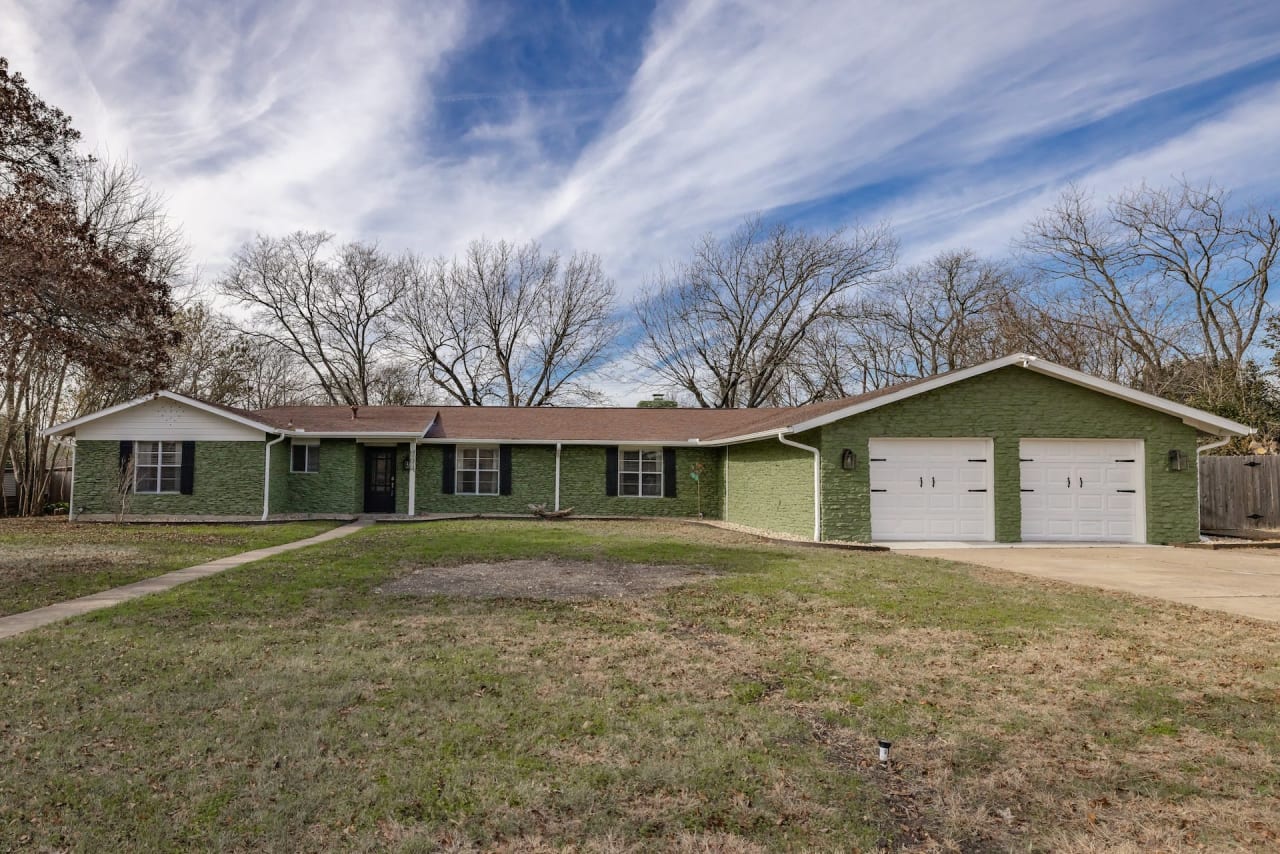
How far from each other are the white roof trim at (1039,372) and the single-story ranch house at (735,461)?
0.04 meters

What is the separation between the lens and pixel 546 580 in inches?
345

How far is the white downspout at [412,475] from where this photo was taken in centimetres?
1895

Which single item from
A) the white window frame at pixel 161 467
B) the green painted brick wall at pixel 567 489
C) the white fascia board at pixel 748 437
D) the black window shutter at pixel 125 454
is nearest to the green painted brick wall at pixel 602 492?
the green painted brick wall at pixel 567 489

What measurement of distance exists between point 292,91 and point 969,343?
25883 millimetres

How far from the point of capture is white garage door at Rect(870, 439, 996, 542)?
13.5 metres

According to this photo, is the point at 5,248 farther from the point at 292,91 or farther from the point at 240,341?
the point at 240,341

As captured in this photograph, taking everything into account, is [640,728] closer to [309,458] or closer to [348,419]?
[309,458]

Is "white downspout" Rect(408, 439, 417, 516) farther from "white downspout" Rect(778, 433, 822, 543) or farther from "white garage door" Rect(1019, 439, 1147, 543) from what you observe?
"white garage door" Rect(1019, 439, 1147, 543)

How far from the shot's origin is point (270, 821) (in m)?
2.85

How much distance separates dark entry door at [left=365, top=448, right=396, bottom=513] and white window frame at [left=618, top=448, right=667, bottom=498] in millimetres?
6175

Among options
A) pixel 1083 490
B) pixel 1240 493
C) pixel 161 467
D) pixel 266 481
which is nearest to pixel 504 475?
pixel 266 481

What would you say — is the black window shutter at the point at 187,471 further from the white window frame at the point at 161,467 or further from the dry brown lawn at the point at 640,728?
the dry brown lawn at the point at 640,728

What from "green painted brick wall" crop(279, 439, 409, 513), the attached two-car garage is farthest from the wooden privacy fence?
"green painted brick wall" crop(279, 439, 409, 513)

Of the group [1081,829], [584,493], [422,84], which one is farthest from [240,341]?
[1081,829]
